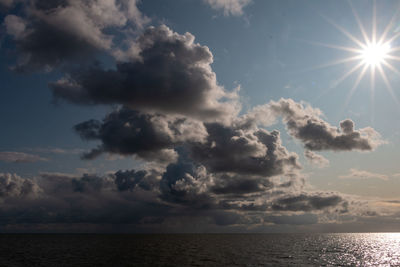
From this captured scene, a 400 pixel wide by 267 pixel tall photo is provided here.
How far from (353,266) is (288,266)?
71.6ft

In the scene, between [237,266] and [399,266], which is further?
[399,266]

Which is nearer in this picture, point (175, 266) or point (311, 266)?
point (175, 266)

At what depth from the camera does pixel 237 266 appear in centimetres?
7725

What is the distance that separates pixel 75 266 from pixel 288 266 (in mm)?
56198

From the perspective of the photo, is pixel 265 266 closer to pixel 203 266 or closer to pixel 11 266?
pixel 203 266

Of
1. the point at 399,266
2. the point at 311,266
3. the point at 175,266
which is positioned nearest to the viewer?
the point at 175,266

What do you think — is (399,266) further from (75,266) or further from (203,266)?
(75,266)

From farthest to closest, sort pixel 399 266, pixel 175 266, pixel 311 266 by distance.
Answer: pixel 399 266
pixel 311 266
pixel 175 266

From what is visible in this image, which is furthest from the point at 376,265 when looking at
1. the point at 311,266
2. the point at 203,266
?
the point at 203,266

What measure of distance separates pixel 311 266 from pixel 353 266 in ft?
46.6

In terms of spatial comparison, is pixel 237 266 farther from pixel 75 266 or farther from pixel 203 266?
pixel 75 266

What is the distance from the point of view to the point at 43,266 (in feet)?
255

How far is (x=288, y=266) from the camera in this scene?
259 feet

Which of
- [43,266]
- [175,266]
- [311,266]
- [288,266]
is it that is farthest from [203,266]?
[43,266]
